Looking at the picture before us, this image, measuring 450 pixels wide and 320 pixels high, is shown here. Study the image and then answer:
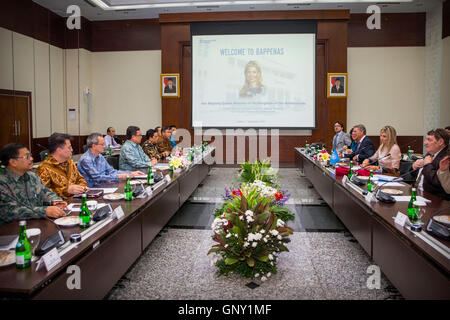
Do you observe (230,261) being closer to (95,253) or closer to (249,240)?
(249,240)

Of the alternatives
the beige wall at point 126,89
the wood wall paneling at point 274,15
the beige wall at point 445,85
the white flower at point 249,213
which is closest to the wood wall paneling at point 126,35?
the beige wall at point 126,89

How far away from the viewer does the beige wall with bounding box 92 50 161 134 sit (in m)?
10.1

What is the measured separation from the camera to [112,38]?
10.0m

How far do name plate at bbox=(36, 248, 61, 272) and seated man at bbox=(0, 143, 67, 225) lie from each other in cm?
69

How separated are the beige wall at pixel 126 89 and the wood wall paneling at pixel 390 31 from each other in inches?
211

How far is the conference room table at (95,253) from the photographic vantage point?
4.46 ft

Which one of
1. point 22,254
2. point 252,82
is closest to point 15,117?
point 252,82

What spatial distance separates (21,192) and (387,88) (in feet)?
31.1

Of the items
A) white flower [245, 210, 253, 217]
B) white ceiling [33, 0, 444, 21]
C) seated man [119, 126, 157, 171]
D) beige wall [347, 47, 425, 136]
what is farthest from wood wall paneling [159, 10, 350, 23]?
white flower [245, 210, 253, 217]
